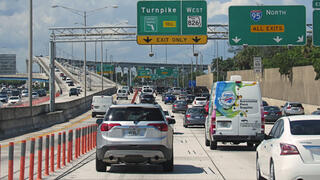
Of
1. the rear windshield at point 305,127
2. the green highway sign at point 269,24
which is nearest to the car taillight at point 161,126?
the rear windshield at point 305,127

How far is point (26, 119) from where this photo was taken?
35406 millimetres

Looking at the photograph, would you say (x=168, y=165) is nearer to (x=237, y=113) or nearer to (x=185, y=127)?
(x=237, y=113)

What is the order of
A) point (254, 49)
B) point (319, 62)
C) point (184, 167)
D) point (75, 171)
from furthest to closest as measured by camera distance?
point (254, 49) → point (319, 62) → point (184, 167) → point (75, 171)

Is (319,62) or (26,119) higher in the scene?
(319,62)

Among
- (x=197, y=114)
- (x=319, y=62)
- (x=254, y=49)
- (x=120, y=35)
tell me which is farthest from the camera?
(x=254, y=49)

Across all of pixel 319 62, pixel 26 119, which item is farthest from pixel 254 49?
pixel 26 119

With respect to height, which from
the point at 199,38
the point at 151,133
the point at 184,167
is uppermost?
→ the point at 199,38

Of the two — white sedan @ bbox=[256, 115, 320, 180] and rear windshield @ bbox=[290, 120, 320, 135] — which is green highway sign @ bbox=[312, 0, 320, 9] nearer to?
white sedan @ bbox=[256, 115, 320, 180]

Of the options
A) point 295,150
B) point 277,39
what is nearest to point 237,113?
point 295,150

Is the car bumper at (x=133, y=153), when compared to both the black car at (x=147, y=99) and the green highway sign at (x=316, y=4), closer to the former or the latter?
the green highway sign at (x=316, y=4)

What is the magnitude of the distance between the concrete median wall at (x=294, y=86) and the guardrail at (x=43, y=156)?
3866 cm

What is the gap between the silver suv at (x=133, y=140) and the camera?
1396 cm

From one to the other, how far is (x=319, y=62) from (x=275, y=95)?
23.0 m

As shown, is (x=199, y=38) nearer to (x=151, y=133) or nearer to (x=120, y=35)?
(x=120, y=35)
